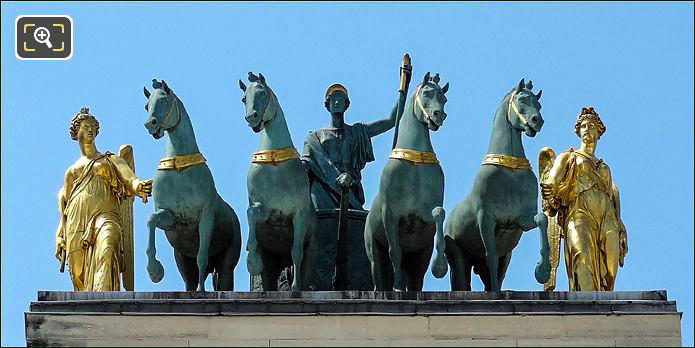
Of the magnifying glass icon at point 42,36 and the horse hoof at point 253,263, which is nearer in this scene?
the horse hoof at point 253,263

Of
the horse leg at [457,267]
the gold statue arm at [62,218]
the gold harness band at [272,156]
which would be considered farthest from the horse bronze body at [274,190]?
the gold statue arm at [62,218]

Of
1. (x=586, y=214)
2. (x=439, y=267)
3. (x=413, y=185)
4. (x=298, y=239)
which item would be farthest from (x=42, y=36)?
(x=586, y=214)

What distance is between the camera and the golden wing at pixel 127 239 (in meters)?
37.6

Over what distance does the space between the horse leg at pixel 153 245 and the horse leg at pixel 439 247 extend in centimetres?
333

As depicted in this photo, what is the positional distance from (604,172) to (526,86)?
211cm

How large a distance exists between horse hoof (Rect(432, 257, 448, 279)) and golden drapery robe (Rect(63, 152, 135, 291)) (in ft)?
14.0

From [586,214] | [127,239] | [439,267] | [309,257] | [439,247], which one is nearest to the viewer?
[439,247]

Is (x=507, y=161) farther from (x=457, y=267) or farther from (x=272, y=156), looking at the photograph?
(x=272, y=156)

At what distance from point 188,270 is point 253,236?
1.44 metres

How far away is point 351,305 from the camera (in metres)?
35.5

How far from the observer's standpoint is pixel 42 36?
1497 inches

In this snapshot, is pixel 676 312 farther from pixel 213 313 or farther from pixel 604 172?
pixel 213 313

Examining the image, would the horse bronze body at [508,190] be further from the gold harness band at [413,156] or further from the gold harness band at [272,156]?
the gold harness band at [272,156]

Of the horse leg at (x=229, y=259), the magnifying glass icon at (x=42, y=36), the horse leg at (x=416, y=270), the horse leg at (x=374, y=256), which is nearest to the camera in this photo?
the horse leg at (x=374, y=256)
